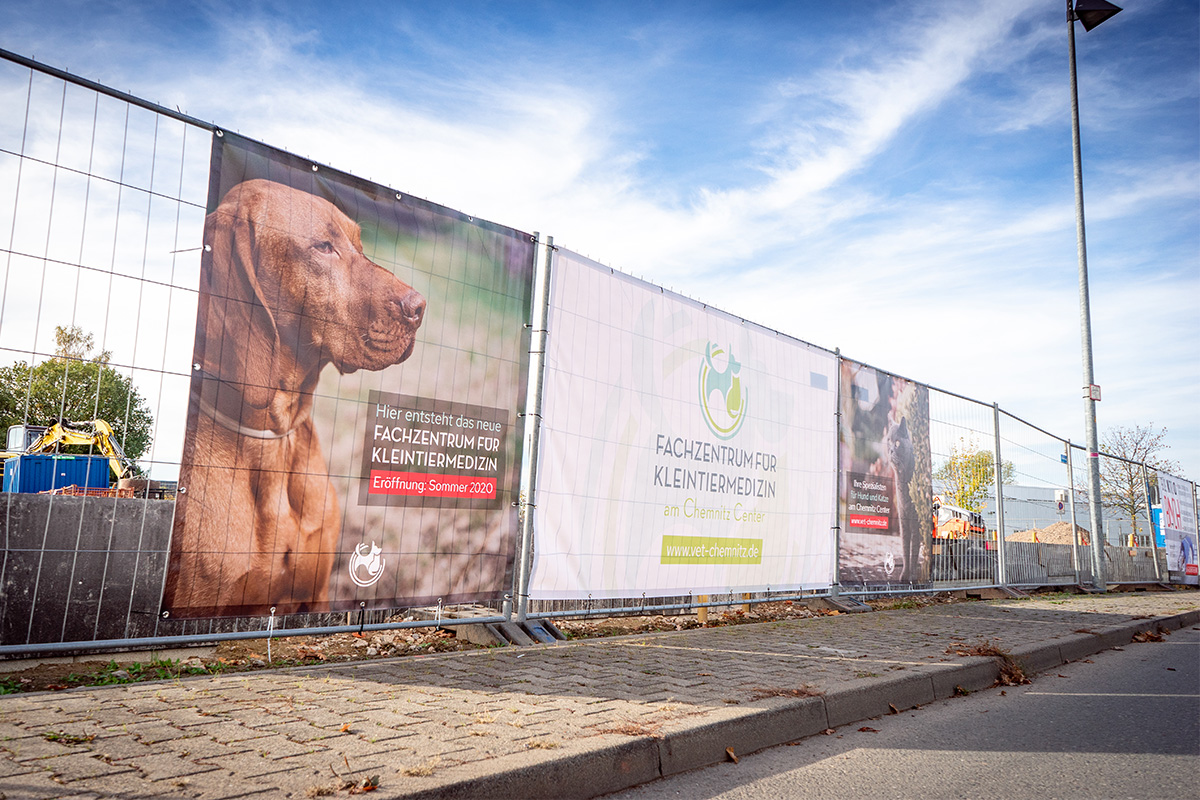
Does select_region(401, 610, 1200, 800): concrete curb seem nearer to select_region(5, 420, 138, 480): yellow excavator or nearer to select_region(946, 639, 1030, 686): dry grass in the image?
select_region(946, 639, 1030, 686): dry grass

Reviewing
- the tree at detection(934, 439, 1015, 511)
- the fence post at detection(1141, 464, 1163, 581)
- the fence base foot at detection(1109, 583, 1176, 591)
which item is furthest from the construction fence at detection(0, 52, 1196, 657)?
the fence post at detection(1141, 464, 1163, 581)

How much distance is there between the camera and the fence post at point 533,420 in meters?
6.22

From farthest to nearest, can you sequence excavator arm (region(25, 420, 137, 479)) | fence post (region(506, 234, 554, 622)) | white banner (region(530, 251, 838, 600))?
white banner (region(530, 251, 838, 600)), fence post (region(506, 234, 554, 622)), excavator arm (region(25, 420, 137, 479))

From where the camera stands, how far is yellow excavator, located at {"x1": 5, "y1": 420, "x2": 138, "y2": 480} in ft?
14.4

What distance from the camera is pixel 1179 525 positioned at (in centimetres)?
Answer: 2052

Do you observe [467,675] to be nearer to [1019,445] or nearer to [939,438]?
[939,438]

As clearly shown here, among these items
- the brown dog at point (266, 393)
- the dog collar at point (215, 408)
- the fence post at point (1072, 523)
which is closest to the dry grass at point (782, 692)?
the brown dog at point (266, 393)

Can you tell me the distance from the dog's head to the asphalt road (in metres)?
3.33

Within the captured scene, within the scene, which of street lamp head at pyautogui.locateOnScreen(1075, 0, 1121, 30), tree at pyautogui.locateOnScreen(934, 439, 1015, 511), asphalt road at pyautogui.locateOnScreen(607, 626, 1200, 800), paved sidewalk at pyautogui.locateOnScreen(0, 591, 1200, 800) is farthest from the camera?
street lamp head at pyautogui.locateOnScreen(1075, 0, 1121, 30)

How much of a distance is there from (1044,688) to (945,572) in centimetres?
662

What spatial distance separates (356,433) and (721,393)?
4359 mm

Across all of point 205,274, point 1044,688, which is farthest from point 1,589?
point 1044,688

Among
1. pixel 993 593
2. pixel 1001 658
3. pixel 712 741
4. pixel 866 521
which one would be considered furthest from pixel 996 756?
pixel 993 593

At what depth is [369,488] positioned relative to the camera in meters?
5.35
